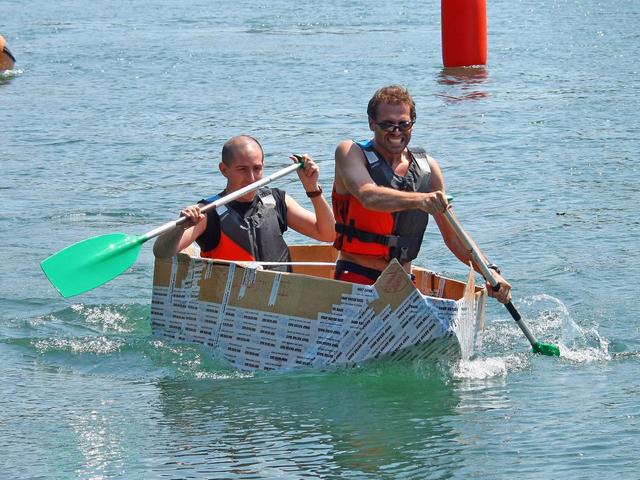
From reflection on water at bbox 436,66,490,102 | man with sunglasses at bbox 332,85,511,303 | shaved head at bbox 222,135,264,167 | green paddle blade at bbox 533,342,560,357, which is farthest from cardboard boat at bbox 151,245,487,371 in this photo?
reflection on water at bbox 436,66,490,102

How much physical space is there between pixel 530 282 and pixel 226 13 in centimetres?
1878

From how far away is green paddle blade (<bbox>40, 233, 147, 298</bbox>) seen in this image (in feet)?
23.4

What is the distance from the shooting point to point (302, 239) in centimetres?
1012

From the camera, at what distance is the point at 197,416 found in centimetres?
632

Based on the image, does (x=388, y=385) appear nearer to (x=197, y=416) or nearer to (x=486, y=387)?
(x=486, y=387)

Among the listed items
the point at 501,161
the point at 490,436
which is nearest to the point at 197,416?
the point at 490,436

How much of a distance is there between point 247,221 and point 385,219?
967 mm

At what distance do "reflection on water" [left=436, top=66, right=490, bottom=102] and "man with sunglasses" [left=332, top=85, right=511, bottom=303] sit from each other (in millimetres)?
9397

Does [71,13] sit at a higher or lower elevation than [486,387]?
higher

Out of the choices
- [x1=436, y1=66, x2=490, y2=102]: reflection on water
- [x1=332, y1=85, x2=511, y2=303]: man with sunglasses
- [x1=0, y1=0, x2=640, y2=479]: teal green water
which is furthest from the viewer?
[x1=436, y1=66, x2=490, y2=102]: reflection on water

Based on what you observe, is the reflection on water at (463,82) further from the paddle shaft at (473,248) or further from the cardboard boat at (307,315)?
the paddle shaft at (473,248)

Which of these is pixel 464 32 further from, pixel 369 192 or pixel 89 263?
pixel 369 192

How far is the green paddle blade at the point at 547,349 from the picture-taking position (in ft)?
22.7

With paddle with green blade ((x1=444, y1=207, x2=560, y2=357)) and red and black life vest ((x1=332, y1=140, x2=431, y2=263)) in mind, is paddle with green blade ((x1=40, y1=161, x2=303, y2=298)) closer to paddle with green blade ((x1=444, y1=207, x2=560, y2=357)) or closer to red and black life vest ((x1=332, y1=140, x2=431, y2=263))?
red and black life vest ((x1=332, y1=140, x2=431, y2=263))
